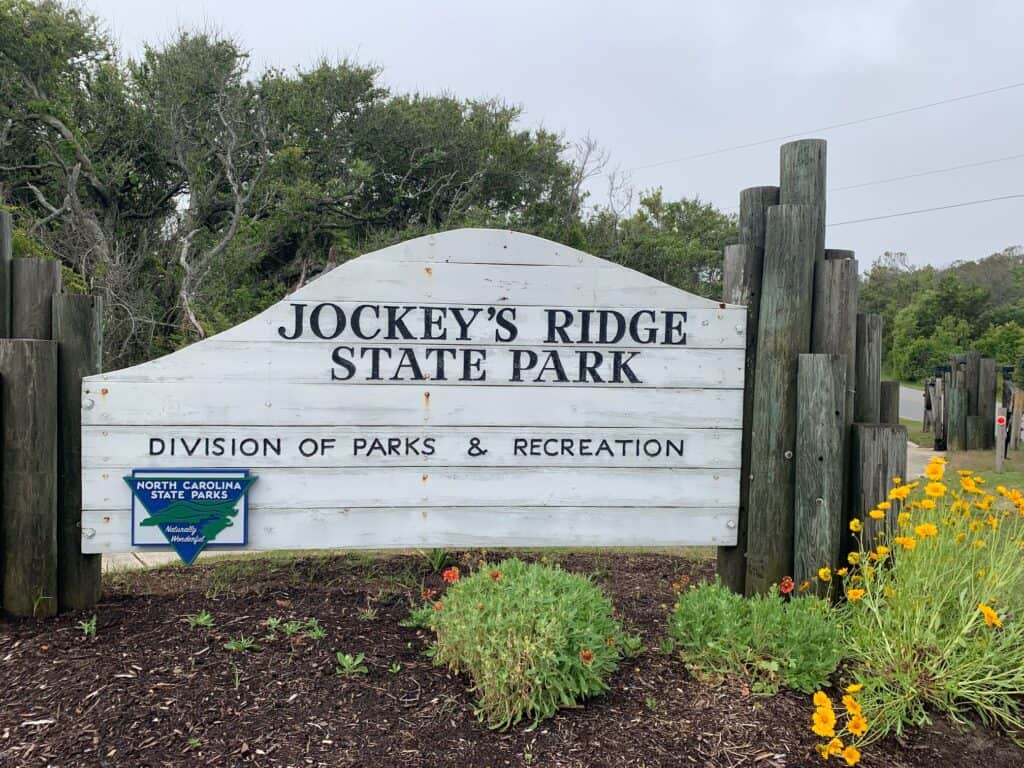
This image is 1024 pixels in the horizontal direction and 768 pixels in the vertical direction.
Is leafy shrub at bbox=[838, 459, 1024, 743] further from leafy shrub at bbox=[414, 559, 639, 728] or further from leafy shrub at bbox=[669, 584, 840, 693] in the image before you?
leafy shrub at bbox=[414, 559, 639, 728]

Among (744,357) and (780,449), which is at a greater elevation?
(744,357)

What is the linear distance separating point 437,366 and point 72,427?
1444 mm

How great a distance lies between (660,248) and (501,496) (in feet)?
55.1

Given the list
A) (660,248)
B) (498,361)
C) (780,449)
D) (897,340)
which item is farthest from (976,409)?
(897,340)

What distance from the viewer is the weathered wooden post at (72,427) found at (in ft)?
10.2

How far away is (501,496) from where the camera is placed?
10.8 ft

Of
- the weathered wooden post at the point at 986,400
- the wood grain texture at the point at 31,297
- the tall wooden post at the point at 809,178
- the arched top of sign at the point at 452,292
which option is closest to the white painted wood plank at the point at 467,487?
the arched top of sign at the point at 452,292

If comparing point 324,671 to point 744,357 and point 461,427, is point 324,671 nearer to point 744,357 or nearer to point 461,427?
point 461,427

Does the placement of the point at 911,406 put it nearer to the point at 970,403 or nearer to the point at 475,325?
the point at 970,403

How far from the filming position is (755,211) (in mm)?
3432

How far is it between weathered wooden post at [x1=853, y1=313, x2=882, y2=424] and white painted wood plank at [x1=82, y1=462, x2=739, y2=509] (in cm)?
64

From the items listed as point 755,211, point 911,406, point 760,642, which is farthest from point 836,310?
point 911,406

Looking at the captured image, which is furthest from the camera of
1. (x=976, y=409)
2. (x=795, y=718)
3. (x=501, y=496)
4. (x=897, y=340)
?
(x=897, y=340)

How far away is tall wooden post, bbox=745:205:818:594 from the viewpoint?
3273 mm
